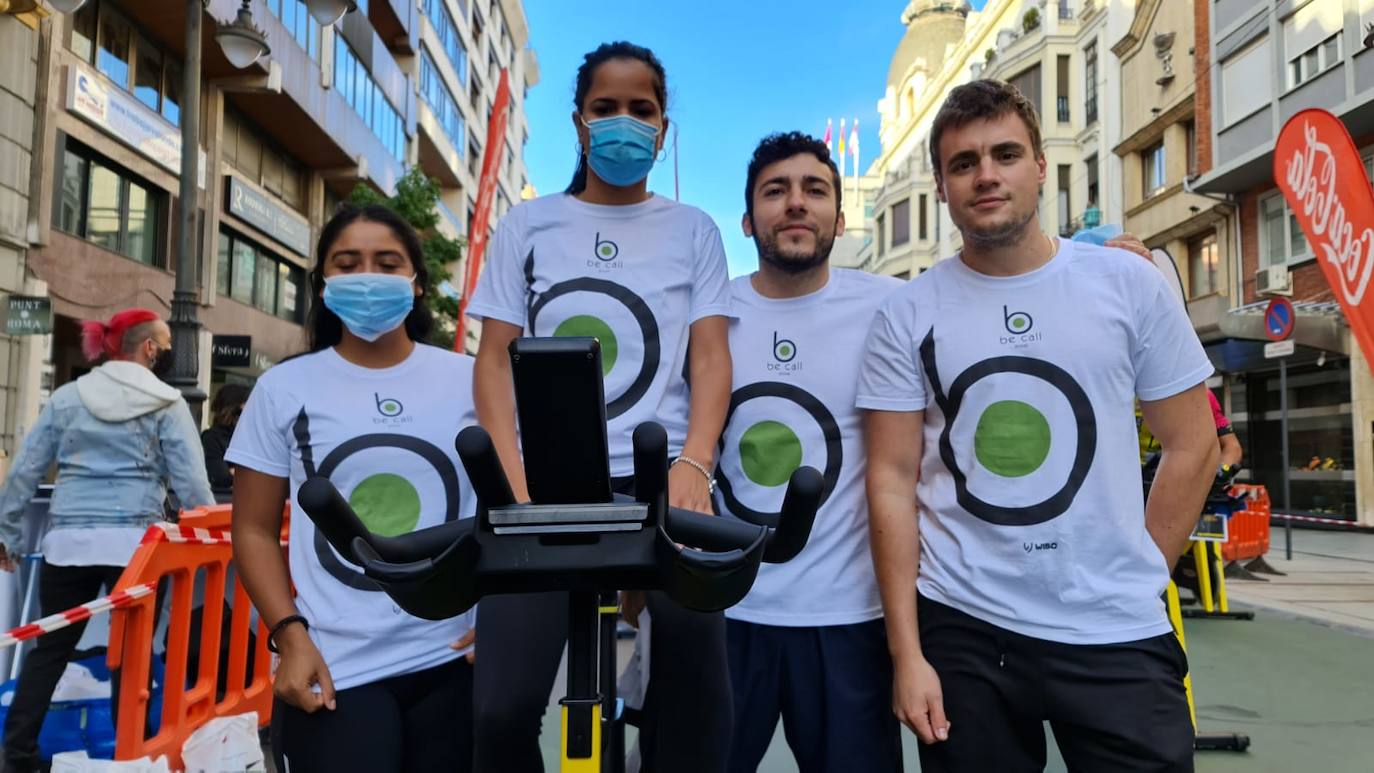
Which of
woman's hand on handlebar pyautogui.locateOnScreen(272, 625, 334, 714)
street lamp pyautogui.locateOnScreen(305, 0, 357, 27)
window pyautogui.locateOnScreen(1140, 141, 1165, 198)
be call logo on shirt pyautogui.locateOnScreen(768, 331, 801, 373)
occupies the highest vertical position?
window pyautogui.locateOnScreen(1140, 141, 1165, 198)

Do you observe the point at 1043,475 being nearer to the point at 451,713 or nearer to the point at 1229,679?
the point at 451,713

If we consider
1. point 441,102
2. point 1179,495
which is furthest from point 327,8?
point 441,102

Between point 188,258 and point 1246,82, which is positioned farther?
point 1246,82

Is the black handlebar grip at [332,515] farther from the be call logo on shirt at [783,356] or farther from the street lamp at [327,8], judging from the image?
the street lamp at [327,8]

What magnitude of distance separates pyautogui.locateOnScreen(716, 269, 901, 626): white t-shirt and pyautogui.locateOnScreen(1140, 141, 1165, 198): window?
24818mm

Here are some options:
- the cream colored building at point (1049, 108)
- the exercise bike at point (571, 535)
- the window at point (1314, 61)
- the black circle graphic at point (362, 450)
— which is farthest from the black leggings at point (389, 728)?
the window at point (1314, 61)

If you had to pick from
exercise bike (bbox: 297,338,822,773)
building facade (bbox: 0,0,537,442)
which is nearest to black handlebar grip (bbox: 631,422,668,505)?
exercise bike (bbox: 297,338,822,773)

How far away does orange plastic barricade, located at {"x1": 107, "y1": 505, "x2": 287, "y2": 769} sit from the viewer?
3.97 meters

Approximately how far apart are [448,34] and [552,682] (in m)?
36.8

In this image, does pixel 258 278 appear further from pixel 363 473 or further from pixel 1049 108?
pixel 1049 108

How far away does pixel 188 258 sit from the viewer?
8812mm

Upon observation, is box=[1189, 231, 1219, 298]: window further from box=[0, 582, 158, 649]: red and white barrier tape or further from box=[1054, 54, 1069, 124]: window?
box=[0, 582, 158, 649]: red and white barrier tape

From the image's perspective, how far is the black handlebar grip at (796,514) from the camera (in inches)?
48.1

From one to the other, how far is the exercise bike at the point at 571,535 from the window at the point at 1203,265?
23.7 m
